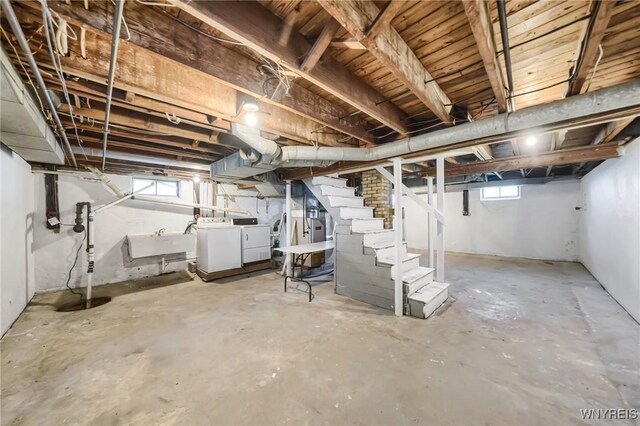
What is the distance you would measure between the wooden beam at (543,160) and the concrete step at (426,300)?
2233mm

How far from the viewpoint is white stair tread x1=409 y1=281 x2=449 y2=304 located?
10.0 feet

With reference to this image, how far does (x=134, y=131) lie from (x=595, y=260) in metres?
7.90

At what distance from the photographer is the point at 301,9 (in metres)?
1.34

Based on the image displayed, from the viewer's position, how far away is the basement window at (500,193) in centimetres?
688

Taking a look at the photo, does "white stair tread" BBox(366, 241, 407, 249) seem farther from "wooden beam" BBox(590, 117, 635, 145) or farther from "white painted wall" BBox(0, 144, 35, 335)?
"white painted wall" BBox(0, 144, 35, 335)

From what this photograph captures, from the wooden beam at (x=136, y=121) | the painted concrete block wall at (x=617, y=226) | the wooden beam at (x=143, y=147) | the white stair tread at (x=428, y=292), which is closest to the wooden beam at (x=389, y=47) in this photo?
the white stair tread at (x=428, y=292)

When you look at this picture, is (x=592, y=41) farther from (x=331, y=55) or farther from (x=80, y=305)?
(x=80, y=305)

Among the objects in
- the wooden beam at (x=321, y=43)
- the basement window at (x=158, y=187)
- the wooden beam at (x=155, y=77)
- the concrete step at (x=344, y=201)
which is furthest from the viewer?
the basement window at (x=158, y=187)

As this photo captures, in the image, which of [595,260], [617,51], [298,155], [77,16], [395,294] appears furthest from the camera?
[595,260]

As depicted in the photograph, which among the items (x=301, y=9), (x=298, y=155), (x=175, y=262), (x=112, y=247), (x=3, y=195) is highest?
(x=301, y=9)

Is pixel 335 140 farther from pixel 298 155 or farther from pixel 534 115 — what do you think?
pixel 534 115

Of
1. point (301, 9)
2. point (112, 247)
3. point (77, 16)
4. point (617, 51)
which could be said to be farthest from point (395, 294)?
point (112, 247)

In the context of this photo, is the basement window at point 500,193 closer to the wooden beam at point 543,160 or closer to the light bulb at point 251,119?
the wooden beam at point 543,160

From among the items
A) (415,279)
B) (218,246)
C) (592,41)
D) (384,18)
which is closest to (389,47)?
(384,18)
